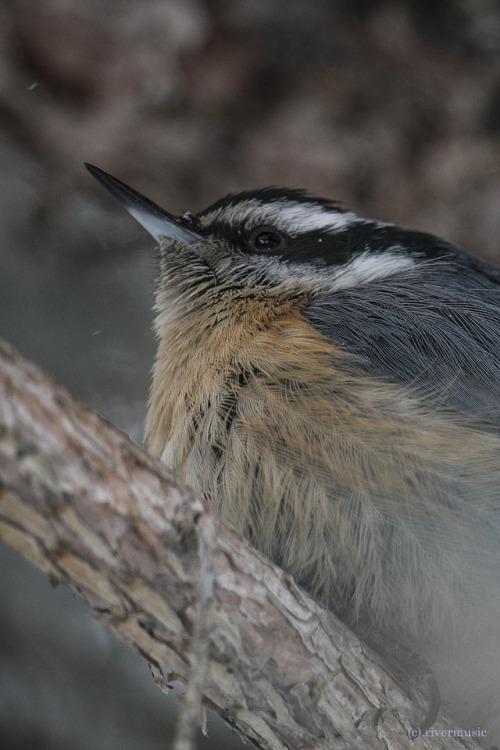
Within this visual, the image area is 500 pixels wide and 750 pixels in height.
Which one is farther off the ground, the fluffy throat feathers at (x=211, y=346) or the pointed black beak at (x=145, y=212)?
the pointed black beak at (x=145, y=212)

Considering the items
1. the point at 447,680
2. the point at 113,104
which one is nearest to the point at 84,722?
the point at 447,680

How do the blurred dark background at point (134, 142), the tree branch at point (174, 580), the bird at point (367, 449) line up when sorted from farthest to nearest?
the blurred dark background at point (134, 142) < the bird at point (367, 449) < the tree branch at point (174, 580)

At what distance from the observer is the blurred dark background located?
Result: 3070 mm

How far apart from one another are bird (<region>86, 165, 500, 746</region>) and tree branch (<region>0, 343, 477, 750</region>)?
204 millimetres

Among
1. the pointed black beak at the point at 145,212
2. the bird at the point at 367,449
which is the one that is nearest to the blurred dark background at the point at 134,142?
the pointed black beak at the point at 145,212

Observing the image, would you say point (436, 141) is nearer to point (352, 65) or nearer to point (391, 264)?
point (352, 65)

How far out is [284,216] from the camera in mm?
2746

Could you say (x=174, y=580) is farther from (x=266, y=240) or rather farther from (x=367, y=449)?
(x=266, y=240)

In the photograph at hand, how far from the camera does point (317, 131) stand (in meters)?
3.60

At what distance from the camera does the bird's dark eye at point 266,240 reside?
2.70 m

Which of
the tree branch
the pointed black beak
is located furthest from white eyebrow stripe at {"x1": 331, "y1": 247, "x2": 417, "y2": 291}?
the tree branch

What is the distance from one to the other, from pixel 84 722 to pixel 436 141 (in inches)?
114

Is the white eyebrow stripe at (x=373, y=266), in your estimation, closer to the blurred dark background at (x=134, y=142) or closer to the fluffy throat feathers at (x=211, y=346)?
the fluffy throat feathers at (x=211, y=346)

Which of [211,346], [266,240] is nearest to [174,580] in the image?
[211,346]
